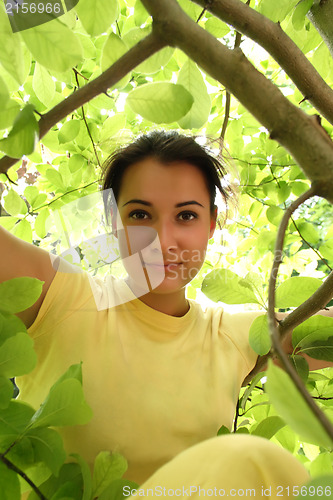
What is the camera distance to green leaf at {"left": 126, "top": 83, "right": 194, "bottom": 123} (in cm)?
34

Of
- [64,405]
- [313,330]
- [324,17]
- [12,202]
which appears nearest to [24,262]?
[12,202]

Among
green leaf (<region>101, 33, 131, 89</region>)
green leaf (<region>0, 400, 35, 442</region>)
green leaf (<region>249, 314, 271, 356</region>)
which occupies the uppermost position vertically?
green leaf (<region>101, 33, 131, 89</region>)

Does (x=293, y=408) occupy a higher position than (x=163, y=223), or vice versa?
(x=163, y=223)

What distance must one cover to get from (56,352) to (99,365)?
6cm

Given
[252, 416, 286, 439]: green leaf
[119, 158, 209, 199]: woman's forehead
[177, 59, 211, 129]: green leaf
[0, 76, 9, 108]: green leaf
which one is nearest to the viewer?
[0, 76, 9, 108]: green leaf

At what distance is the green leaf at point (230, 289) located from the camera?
485 millimetres

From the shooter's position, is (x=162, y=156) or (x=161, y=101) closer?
(x=161, y=101)

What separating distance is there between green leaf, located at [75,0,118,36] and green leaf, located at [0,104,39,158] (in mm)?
112

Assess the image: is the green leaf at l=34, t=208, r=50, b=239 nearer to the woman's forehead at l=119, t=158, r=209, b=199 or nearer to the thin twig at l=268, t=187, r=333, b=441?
the woman's forehead at l=119, t=158, r=209, b=199

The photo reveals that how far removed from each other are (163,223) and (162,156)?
124mm

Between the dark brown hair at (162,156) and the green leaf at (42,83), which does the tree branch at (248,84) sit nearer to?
the green leaf at (42,83)

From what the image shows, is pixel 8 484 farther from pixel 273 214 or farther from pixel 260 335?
pixel 273 214

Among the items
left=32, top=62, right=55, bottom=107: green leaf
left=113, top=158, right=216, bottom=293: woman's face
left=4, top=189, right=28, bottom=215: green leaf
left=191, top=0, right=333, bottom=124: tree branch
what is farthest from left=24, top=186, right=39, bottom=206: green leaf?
left=191, top=0, right=333, bottom=124: tree branch

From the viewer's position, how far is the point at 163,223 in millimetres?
603
